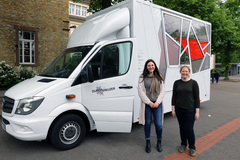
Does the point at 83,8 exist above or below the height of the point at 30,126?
above

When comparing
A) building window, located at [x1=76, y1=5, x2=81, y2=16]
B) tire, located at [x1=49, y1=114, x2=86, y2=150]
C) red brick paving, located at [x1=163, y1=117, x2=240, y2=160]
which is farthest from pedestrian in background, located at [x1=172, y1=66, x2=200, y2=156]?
building window, located at [x1=76, y1=5, x2=81, y2=16]

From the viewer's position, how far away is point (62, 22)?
1427 centimetres

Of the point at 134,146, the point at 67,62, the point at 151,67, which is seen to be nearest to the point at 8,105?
the point at 67,62

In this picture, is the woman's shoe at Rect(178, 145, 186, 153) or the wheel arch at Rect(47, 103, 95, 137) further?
the woman's shoe at Rect(178, 145, 186, 153)

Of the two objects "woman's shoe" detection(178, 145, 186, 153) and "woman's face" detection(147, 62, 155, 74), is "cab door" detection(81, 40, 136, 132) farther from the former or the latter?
"woman's shoe" detection(178, 145, 186, 153)

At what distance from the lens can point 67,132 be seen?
3637 millimetres

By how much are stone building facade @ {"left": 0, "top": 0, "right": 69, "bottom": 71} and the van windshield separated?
9.81m

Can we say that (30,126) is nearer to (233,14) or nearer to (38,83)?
(38,83)

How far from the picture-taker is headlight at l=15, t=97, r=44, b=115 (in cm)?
326

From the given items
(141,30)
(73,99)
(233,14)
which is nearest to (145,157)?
(73,99)

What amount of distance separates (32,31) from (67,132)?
38.0 ft

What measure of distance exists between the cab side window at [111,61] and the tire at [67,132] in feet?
2.71

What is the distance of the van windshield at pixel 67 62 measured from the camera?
3773mm

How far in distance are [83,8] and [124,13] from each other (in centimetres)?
3407
